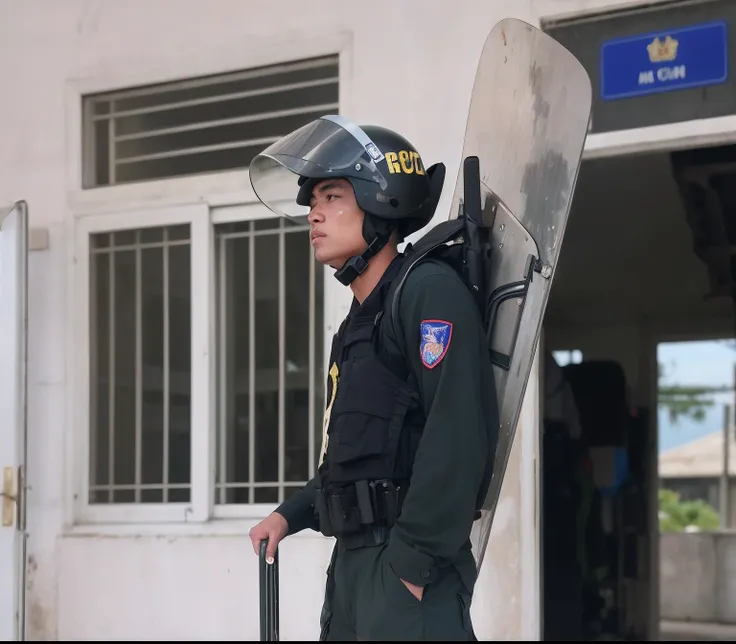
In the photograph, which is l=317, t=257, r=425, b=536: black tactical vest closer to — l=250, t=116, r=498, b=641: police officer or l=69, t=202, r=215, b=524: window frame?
l=250, t=116, r=498, b=641: police officer

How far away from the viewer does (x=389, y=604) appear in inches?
75.9

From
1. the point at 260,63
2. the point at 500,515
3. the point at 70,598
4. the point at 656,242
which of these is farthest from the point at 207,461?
the point at 656,242

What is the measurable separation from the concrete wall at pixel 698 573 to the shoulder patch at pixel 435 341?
6.37m

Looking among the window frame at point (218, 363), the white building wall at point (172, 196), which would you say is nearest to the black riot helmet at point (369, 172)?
the white building wall at point (172, 196)

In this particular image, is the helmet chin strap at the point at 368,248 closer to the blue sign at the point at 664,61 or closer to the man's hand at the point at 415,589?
the man's hand at the point at 415,589

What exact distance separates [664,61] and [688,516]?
7.29 metres

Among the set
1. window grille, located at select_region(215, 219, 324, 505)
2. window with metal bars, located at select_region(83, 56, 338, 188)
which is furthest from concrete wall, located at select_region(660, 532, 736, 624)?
window with metal bars, located at select_region(83, 56, 338, 188)

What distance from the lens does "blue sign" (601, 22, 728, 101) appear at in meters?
3.38

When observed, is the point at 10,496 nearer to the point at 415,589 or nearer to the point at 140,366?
the point at 140,366

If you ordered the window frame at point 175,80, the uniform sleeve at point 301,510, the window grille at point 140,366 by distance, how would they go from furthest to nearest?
1. the window grille at point 140,366
2. the window frame at point 175,80
3. the uniform sleeve at point 301,510

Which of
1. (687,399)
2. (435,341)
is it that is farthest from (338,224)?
(687,399)

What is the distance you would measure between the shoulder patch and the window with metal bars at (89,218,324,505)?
2.15 metres

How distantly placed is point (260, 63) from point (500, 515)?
80.2 inches

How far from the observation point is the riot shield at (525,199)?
6.97ft
